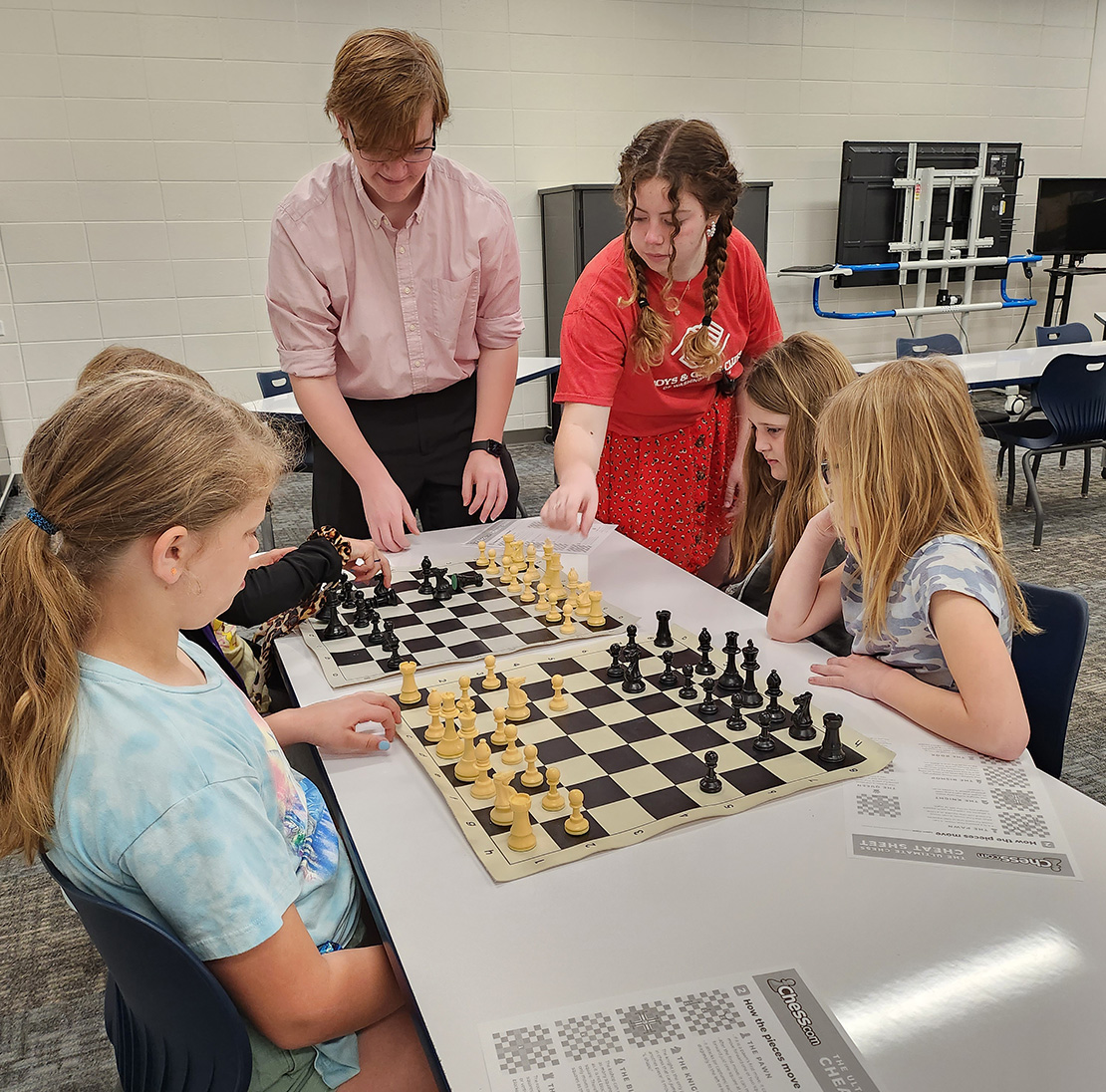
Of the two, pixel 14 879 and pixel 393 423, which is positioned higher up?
pixel 393 423

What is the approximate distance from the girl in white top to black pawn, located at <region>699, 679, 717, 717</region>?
188 mm

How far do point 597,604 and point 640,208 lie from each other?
83 centimetres

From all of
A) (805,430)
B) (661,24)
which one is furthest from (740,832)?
(661,24)

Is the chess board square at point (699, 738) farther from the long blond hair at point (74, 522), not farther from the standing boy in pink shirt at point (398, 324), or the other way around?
the standing boy in pink shirt at point (398, 324)

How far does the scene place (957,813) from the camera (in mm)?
1041

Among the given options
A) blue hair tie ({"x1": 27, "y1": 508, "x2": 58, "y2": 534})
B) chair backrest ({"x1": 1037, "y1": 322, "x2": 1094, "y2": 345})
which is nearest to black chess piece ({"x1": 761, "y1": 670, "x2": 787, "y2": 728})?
blue hair tie ({"x1": 27, "y1": 508, "x2": 58, "y2": 534})

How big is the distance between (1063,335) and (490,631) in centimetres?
542

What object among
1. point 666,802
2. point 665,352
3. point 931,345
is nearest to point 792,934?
point 666,802

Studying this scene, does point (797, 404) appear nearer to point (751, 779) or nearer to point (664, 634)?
point (664, 634)

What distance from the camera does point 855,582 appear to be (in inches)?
59.7

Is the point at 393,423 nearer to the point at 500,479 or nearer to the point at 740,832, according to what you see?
the point at 500,479

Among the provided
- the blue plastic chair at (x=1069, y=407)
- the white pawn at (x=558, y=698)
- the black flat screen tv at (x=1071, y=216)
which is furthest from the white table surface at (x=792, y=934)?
the black flat screen tv at (x=1071, y=216)

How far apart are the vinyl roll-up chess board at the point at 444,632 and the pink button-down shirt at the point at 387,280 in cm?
55

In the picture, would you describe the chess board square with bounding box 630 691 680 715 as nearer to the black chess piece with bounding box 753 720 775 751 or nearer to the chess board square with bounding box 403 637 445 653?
the black chess piece with bounding box 753 720 775 751
